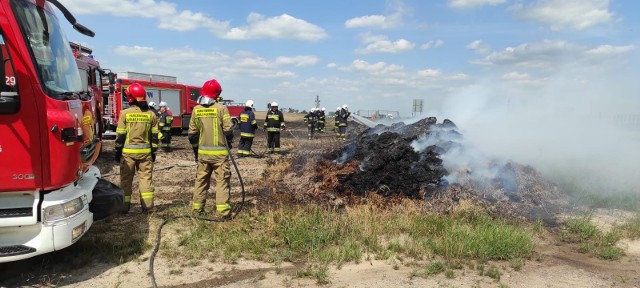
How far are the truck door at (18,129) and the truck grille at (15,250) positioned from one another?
44 cm

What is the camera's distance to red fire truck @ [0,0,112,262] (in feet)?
10.6

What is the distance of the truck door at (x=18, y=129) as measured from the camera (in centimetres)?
320

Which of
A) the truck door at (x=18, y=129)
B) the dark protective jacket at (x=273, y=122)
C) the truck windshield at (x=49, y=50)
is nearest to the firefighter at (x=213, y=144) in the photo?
the truck windshield at (x=49, y=50)

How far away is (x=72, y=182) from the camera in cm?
366

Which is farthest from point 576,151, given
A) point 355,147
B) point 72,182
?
point 72,182

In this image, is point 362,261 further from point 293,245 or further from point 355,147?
point 355,147

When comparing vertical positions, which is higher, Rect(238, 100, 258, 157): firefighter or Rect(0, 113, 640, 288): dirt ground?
Rect(238, 100, 258, 157): firefighter

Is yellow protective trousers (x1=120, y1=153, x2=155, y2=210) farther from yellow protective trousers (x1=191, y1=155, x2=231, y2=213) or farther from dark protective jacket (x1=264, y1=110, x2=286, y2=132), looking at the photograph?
dark protective jacket (x1=264, y1=110, x2=286, y2=132)

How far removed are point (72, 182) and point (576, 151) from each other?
11.4m

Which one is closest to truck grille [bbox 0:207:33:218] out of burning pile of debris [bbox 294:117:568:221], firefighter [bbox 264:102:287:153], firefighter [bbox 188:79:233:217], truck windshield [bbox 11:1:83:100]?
truck windshield [bbox 11:1:83:100]

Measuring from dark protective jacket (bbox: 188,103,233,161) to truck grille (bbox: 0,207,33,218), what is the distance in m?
2.57

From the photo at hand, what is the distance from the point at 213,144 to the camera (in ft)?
18.9

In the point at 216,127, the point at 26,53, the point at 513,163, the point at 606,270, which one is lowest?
the point at 606,270

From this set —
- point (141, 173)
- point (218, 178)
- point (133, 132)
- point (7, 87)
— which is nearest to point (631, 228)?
point (218, 178)
